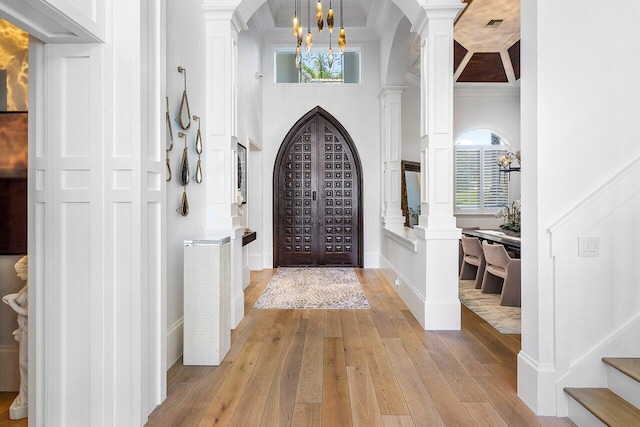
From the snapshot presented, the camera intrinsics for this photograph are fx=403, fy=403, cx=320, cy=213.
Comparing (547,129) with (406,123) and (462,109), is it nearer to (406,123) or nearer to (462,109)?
(406,123)

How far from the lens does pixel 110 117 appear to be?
6.75 feet

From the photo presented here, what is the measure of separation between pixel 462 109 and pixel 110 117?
7.92m

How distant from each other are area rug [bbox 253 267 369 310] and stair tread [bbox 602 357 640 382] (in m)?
2.54

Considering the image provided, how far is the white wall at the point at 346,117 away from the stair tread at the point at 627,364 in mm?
5040

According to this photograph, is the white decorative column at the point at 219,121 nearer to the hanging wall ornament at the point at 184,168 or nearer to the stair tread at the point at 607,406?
the hanging wall ornament at the point at 184,168

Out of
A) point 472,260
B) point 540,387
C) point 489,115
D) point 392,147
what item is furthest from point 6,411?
point 489,115

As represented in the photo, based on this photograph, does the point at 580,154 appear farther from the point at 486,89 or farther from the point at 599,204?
the point at 486,89

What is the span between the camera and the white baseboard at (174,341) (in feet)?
9.50

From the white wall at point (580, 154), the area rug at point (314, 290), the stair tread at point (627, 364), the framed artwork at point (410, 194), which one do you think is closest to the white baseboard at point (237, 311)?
the area rug at point (314, 290)

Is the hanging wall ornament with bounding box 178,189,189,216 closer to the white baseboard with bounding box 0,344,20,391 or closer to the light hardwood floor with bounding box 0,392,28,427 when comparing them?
the white baseboard with bounding box 0,344,20,391

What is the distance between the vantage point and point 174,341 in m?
3.00

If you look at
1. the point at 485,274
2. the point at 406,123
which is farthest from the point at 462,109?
the point at 485,274

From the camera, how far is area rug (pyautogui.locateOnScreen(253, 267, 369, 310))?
460cm

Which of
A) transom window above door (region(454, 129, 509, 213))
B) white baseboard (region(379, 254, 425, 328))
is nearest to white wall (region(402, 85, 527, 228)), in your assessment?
transom window above door (region(454, 129, 509, 213))
